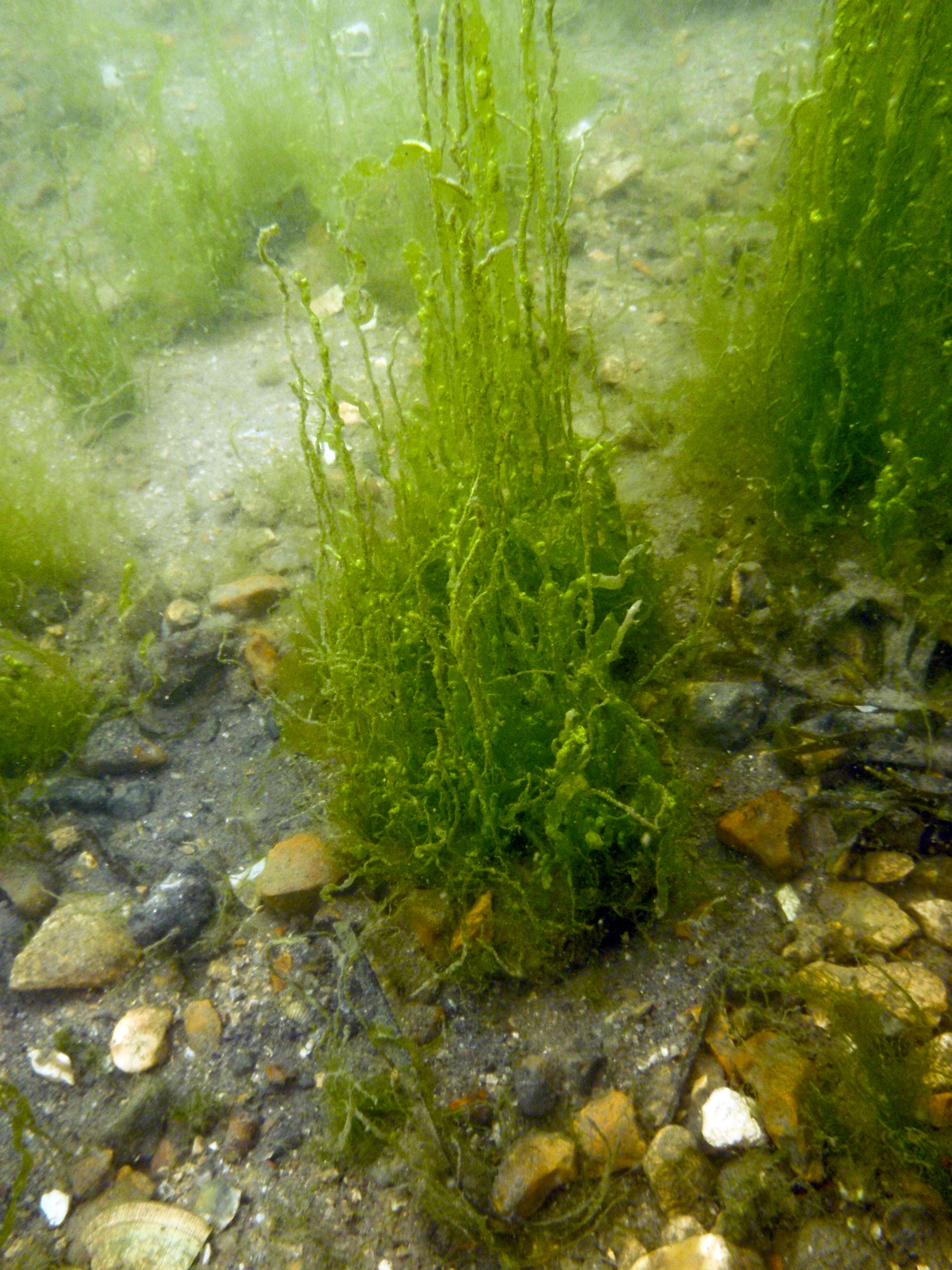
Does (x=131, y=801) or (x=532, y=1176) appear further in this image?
(x=131, y=801)

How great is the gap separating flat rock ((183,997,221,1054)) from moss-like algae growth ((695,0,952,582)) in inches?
111

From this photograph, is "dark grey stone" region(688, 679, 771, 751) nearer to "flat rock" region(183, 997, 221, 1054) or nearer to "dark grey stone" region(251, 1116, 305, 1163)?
"dark grey stone" region(251, 1116, 305, 1163)

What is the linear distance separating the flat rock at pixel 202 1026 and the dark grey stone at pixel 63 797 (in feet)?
3.40

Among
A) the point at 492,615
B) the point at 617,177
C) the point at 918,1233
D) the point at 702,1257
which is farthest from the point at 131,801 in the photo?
the point at 617,177

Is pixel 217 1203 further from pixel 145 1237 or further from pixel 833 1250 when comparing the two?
pixel 833 1250

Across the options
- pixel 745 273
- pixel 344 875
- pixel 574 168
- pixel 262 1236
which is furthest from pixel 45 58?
pixel 262 1236

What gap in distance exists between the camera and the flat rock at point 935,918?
1.91 meters

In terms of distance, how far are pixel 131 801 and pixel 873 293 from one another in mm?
3579

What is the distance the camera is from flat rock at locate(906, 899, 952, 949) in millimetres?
1913

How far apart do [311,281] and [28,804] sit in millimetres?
4893

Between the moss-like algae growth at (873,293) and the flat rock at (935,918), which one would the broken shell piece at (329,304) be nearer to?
the moss-like algae growth at (873,293)

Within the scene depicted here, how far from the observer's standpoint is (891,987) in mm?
1845

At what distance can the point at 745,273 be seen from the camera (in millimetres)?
3514

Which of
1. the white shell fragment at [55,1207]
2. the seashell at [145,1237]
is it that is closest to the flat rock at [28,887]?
the white shell fragment at [55,1207]
